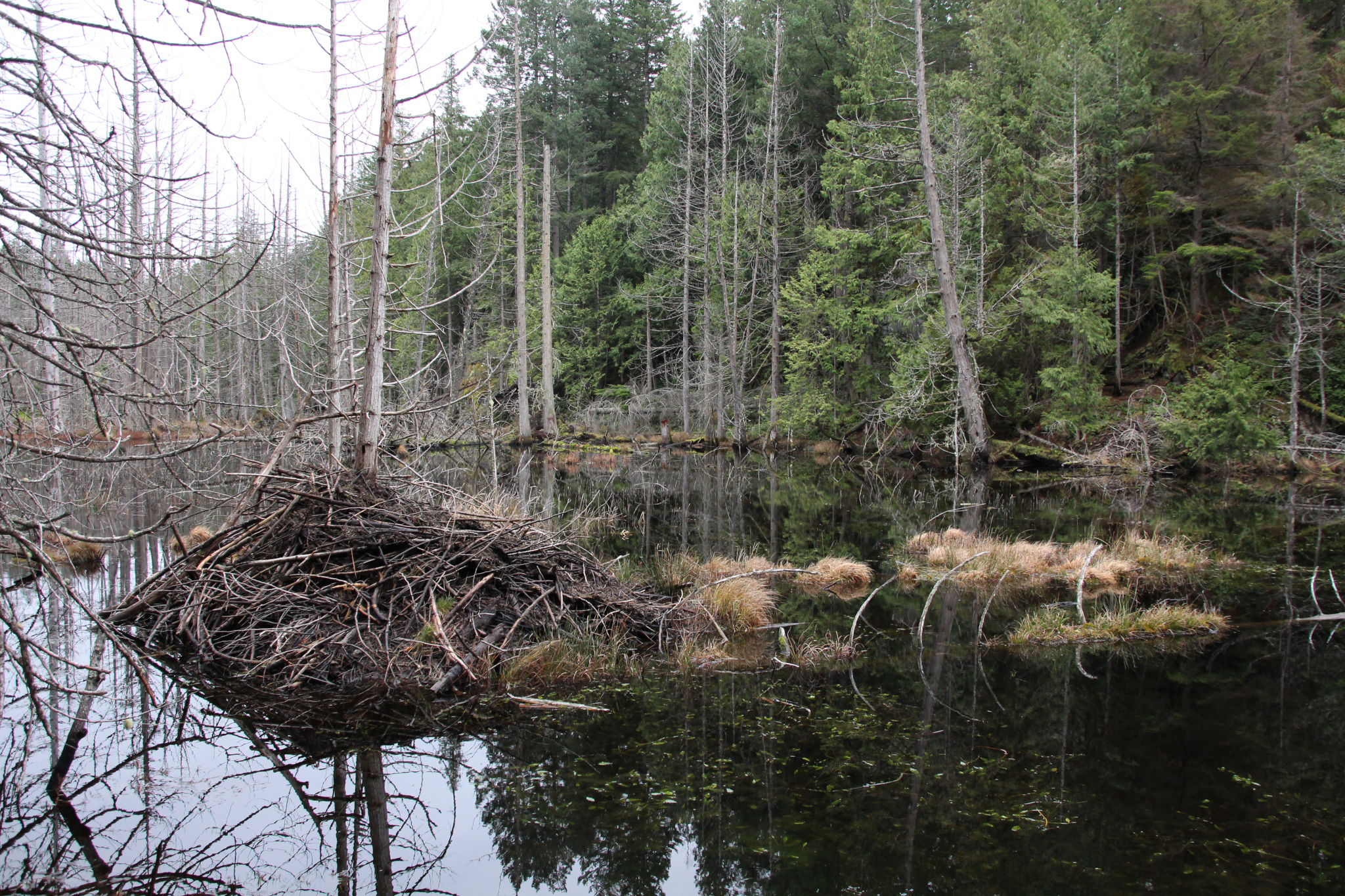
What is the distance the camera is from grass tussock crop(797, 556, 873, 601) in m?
8.73

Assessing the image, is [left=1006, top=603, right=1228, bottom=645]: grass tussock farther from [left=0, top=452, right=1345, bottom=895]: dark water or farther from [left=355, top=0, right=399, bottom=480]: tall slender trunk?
[left=355, top=0, right=399, bottom=480]: tall slender trunk

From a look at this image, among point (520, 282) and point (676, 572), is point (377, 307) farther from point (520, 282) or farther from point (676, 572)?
point (520, 282)

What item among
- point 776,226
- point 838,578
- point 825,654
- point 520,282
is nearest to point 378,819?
point 825,654

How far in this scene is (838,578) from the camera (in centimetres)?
904

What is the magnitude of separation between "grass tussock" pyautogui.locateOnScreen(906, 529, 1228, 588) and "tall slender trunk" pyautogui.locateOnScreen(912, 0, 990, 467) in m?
10.5

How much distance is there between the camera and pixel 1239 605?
25.6 feet

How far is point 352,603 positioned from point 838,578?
5.32 meters

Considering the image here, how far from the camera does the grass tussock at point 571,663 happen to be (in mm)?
5836

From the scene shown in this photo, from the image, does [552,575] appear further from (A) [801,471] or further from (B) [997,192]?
(B) [997,192]

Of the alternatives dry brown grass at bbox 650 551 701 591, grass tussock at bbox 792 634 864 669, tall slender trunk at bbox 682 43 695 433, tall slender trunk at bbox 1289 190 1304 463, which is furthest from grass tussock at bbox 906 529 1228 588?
tall slender trunk at bbox 682 43 695 433

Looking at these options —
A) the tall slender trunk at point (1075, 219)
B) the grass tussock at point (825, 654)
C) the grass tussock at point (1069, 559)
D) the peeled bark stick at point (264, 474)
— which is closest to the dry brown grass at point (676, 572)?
the grass tussock at point (825, 654)

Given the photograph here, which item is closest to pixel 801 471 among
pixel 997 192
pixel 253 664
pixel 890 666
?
pixel 997 192

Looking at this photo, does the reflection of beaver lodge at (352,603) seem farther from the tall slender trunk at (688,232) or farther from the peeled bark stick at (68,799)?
the tall slender trunk at (688,232)

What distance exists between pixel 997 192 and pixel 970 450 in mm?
8385
